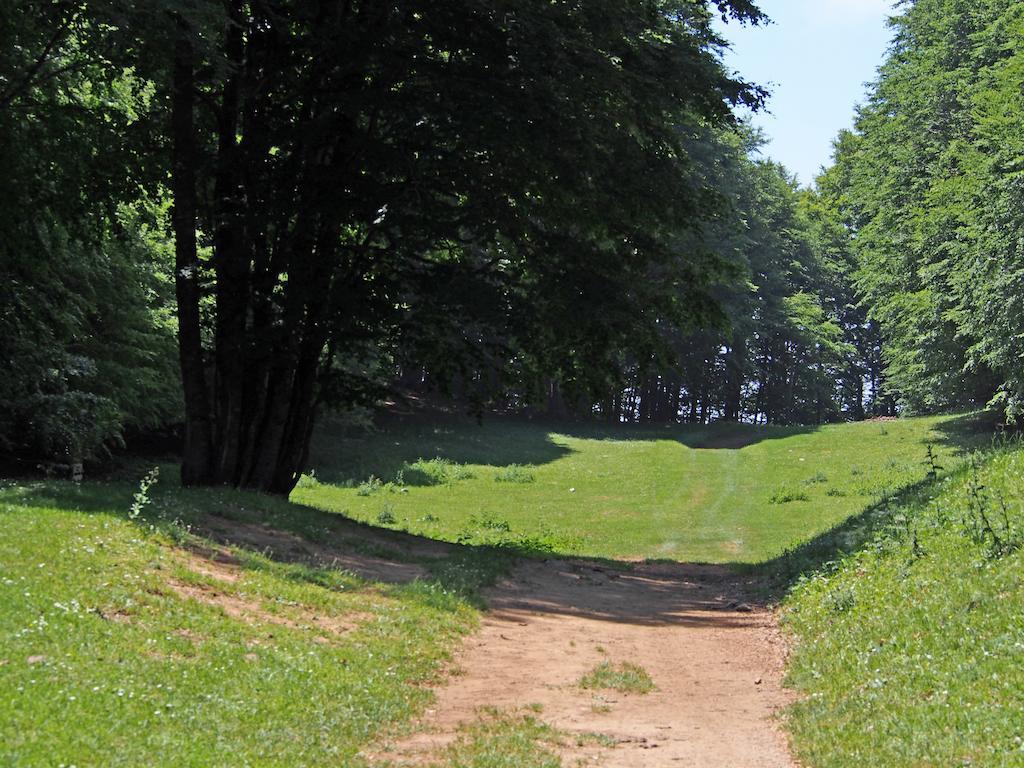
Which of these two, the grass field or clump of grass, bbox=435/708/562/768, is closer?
the grass field

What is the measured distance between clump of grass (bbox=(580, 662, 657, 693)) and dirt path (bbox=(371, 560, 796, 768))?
119 millimetres

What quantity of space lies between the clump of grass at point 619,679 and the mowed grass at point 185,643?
1479mm

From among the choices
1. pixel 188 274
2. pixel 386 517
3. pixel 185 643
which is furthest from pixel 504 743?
pixel 386 517

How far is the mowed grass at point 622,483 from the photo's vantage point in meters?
26.3

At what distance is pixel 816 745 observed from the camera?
24.0 feet

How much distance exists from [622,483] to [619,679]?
93.6 ft

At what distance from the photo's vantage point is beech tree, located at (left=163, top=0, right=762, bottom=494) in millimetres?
17547

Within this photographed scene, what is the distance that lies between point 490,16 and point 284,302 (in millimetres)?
6083

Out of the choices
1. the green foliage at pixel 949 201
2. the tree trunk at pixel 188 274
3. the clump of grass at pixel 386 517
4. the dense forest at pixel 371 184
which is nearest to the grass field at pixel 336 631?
the tree trunk at pixel 188 274

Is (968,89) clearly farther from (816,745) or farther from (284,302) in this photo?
(816,745)

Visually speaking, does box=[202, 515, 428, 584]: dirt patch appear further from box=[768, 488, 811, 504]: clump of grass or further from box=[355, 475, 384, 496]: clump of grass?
box=[768, 488, 811, 504]: clump of grass

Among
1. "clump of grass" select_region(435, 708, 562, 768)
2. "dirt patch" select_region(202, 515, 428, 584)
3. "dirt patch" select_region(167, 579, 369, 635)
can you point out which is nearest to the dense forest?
"dirt patch" select_region(202, 515, 428, 584)

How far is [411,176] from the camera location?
58.7 feet

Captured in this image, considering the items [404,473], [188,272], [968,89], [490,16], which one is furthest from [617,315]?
[968,89]
